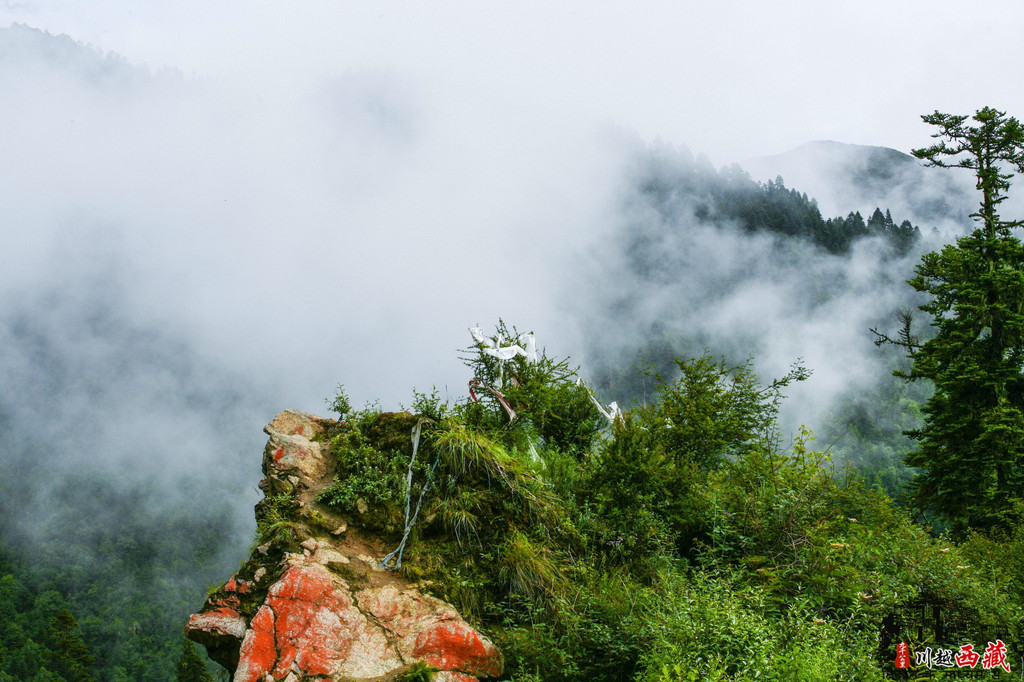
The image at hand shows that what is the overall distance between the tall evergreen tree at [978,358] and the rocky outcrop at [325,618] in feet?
48.9

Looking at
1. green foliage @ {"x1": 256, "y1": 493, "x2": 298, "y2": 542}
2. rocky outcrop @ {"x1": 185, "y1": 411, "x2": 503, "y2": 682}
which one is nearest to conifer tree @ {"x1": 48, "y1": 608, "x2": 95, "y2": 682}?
green foliage @ {"x1": 256, "y1": 493, "x2": 298, "y2": 542}

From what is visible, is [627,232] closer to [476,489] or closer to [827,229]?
[827,229]

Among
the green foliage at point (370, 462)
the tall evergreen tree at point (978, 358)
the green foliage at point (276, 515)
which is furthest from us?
the tall evergreen tree at point (978, 358)

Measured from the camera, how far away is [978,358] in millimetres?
16094

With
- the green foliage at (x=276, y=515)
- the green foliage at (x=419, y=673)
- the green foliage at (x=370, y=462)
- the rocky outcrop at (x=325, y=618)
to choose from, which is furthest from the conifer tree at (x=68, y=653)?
the green foliage at (x=419, y=673)

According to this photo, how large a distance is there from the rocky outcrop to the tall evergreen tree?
48.9ft

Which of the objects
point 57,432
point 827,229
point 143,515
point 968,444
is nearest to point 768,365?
point 827,229

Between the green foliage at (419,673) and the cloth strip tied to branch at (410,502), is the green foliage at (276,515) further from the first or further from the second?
the green foliage at (419,673)

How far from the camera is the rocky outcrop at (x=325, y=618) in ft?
17.0

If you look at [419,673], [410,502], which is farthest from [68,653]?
[419,673]

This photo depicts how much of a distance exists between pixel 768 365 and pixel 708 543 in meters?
103

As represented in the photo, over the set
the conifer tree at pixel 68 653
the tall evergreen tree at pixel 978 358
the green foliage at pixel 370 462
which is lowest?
the conifer tree at pixel 68 653

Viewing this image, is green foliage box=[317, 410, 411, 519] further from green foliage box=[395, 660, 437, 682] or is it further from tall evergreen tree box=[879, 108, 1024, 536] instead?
tall evergreen tree box=[879, 108, 1024, 536]

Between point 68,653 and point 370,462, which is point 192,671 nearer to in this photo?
point 68,653
